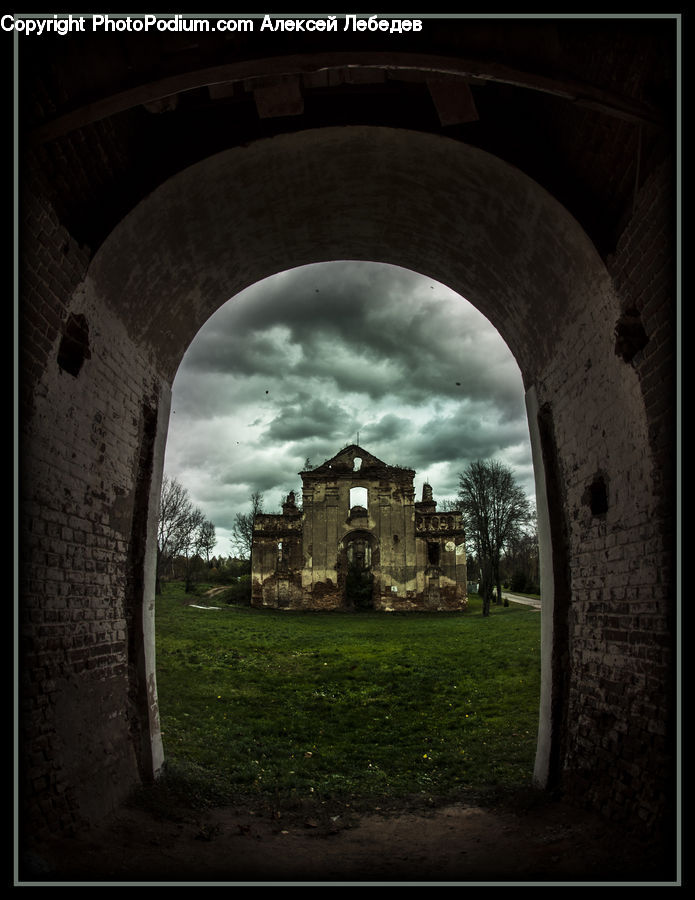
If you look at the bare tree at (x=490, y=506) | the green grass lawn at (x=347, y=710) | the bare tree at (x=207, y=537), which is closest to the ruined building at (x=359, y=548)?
the bare tree at (x=490, y=506)

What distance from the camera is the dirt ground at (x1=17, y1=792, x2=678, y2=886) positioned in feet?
13.7

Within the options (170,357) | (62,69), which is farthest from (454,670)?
(62,69)

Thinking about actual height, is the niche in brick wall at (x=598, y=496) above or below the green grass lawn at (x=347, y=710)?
above

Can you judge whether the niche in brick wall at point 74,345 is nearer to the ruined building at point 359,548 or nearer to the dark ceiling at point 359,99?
the dark ceiling at point 359,99

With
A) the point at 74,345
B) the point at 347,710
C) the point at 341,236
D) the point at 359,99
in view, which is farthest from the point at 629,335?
the point at 347,710

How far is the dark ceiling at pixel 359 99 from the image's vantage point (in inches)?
149

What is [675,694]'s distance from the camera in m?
4.09

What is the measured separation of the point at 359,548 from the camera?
3588cm

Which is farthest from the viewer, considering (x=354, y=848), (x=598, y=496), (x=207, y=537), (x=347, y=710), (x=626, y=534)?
(x=207, y=537)

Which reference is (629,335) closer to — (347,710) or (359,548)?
(347,710)

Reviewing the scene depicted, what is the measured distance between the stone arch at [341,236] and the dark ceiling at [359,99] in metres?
0.18

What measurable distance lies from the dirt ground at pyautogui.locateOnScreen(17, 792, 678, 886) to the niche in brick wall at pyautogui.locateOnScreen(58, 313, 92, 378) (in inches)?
140

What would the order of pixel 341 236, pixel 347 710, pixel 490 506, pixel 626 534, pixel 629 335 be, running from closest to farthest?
pixel 629 335 → pixel 626 534 → pixel 341 236 → pixel 347 710 → pixel 490 506

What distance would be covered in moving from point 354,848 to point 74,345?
502 cm
